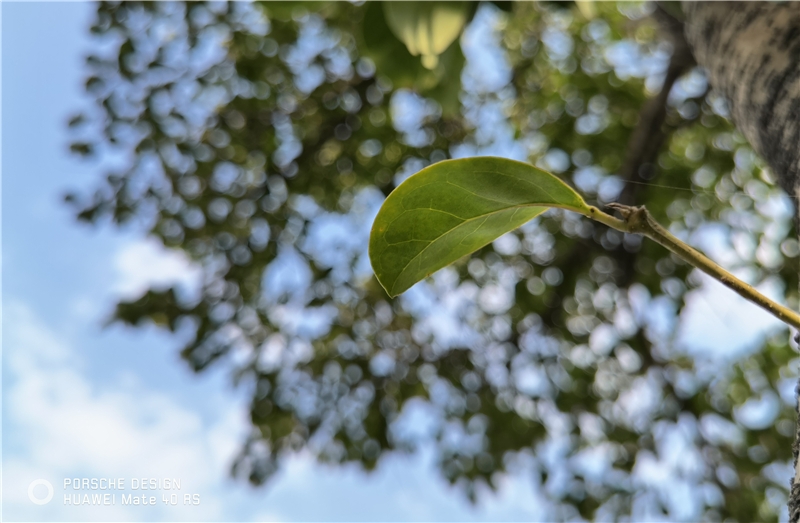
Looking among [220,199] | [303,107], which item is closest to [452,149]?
[303,107]

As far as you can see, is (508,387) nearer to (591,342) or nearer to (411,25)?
(591,342)

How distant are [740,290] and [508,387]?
5.71ft

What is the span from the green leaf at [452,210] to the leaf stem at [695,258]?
1.5 inches

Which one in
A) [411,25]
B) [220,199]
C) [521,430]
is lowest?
[521,430]

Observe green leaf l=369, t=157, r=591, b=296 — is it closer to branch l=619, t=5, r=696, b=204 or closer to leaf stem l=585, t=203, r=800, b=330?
leaf stem l=585, t=203, r=800, b=330

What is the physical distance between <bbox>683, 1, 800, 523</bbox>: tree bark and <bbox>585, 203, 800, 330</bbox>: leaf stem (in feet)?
0.37

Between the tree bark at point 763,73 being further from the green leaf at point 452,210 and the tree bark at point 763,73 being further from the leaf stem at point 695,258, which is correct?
the green leaf at point 452,210

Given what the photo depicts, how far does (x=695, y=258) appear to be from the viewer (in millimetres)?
333

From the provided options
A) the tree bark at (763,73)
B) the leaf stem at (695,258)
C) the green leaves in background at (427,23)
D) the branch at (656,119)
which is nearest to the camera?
the leaf stem at (695,258)

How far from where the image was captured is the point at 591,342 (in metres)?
2.02

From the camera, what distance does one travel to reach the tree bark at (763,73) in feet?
1.78

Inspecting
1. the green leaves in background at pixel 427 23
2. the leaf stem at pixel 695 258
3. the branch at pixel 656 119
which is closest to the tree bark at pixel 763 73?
the leaf stem at pixel 695 258

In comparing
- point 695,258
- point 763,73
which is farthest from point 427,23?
point 695,258

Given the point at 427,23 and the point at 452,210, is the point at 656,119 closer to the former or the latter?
the point at 427,23
